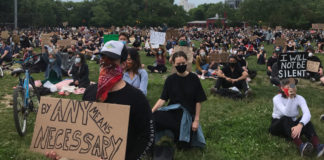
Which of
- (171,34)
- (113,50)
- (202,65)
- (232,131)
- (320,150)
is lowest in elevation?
(232,131)

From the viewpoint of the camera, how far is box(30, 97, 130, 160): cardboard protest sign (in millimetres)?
2551

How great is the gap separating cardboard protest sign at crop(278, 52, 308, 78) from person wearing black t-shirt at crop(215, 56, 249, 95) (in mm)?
1623

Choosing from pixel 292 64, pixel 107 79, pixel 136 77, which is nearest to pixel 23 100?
pixel 136 77

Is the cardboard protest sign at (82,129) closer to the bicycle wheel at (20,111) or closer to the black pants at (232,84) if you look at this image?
the bicycle wheel at (20,111)

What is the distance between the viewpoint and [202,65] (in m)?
15.1

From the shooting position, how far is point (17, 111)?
578 centimetres

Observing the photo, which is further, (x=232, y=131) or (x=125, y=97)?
(x=232, y=131)

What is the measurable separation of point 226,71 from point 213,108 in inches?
68.7

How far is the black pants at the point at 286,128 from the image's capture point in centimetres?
559

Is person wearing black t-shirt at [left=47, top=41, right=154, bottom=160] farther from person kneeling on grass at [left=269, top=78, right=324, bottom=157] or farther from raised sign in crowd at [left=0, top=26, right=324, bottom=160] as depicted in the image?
person kneeling on grass at [left=269, top=78, right=324, bottom=157]

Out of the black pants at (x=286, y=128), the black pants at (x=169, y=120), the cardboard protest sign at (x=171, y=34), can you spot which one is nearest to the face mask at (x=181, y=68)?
the black pants at (x=169, y=120)

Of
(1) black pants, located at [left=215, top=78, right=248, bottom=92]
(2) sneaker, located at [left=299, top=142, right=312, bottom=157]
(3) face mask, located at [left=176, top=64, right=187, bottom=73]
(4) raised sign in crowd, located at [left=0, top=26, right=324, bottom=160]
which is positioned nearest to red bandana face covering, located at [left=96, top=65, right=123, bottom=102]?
(4) raised sign in crowd, located at [left=0, top=26, right=324, bottom=160]

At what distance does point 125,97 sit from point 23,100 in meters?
4.33

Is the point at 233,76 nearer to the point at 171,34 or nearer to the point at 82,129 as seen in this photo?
the point at 82,129
